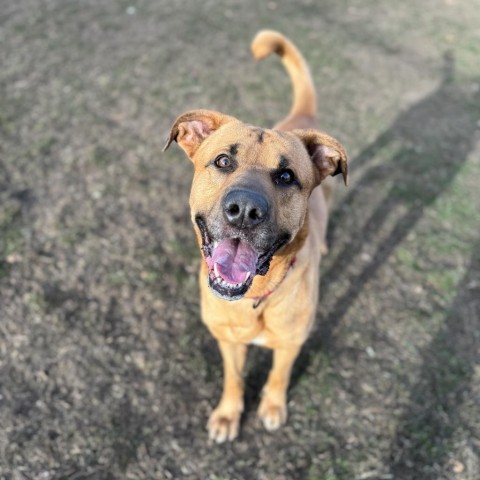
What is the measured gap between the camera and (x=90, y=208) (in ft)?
16.7

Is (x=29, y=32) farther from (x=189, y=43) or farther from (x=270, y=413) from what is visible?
(x=270, y=413)

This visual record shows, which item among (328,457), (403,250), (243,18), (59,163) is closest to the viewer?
(328,457)

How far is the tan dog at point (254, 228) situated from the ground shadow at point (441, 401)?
1.11 m

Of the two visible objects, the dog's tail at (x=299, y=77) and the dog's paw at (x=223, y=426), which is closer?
the dog's paw at (x=223, y=426)

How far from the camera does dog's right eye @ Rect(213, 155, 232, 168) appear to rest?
8.56ft

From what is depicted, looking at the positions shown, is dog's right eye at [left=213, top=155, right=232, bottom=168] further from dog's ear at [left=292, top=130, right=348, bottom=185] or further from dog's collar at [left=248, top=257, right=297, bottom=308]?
dog's collar at [left=248, top=257, right=297, bottom=308]

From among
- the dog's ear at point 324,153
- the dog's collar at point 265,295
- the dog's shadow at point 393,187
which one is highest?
the dog's ear at point 324,153

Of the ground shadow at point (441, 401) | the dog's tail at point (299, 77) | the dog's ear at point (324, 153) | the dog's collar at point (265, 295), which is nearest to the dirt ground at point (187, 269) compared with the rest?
the ground shadow at point (441, 401)

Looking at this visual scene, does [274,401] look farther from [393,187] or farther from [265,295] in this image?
[393,187]

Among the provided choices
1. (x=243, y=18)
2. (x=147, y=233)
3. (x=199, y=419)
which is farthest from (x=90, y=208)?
(x=243, y=18)

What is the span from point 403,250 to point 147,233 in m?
2.79

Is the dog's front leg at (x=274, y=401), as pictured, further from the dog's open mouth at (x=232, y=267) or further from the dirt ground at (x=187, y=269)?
the dog's open mouth at (x=232, y=267)

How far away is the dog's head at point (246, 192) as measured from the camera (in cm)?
232

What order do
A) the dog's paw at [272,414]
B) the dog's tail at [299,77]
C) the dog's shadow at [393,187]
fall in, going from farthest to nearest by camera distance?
the dog's tail at [299,77], the dog's shadow at [393,187], the dog's paw at [272,414]
